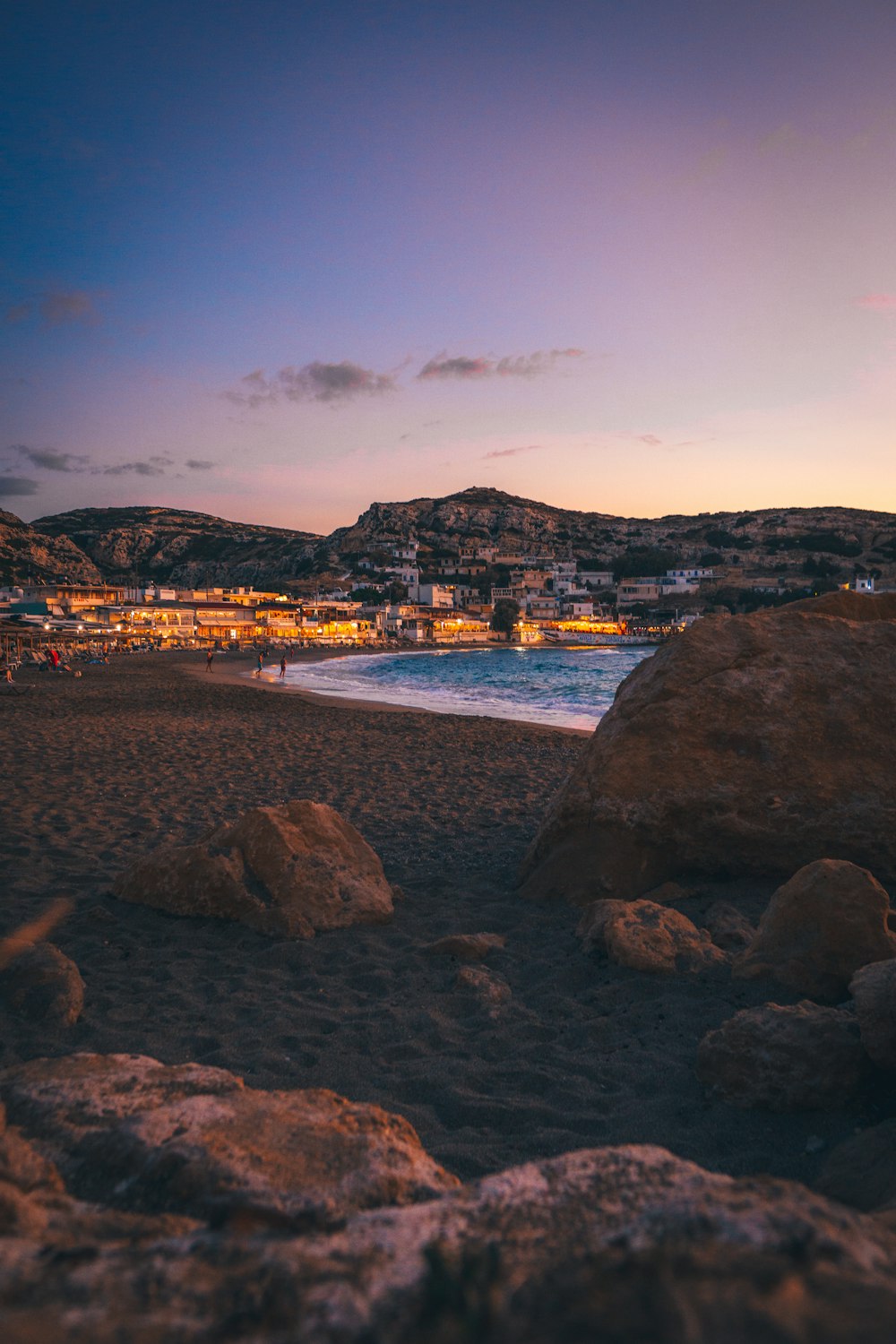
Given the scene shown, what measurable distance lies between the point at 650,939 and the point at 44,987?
369cm

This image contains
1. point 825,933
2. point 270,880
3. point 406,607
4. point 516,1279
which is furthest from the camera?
point 406,607

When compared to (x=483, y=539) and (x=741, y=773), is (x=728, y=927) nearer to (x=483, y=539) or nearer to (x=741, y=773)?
(x=741, y=773)

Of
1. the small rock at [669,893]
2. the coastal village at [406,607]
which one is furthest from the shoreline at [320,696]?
the small rock at [669,893]

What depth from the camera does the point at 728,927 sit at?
17.9ft

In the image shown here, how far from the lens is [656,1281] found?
3.41 feet

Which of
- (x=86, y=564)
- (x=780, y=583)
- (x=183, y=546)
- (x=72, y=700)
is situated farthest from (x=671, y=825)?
(x=183, y=546)

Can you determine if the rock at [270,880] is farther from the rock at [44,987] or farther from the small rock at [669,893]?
the small rock at [669,893]

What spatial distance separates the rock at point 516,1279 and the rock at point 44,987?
3412 millimetres

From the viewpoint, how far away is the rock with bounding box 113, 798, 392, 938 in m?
5.69

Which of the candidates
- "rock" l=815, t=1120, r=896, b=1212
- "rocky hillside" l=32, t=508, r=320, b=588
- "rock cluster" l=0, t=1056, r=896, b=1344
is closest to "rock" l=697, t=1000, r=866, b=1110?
"rock" l=815, t=1120, r=896, b=1212

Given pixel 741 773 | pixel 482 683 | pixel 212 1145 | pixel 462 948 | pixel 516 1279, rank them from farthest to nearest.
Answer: pixel 482 683 < pixel 741 773 < pixel 462 948 < pixel 212 1145 < pixel 516 1279

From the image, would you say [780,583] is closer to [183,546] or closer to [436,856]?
[436,856]

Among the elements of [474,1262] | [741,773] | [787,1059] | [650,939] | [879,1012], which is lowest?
[650,939]

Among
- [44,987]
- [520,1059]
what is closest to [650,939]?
[520,1059]
